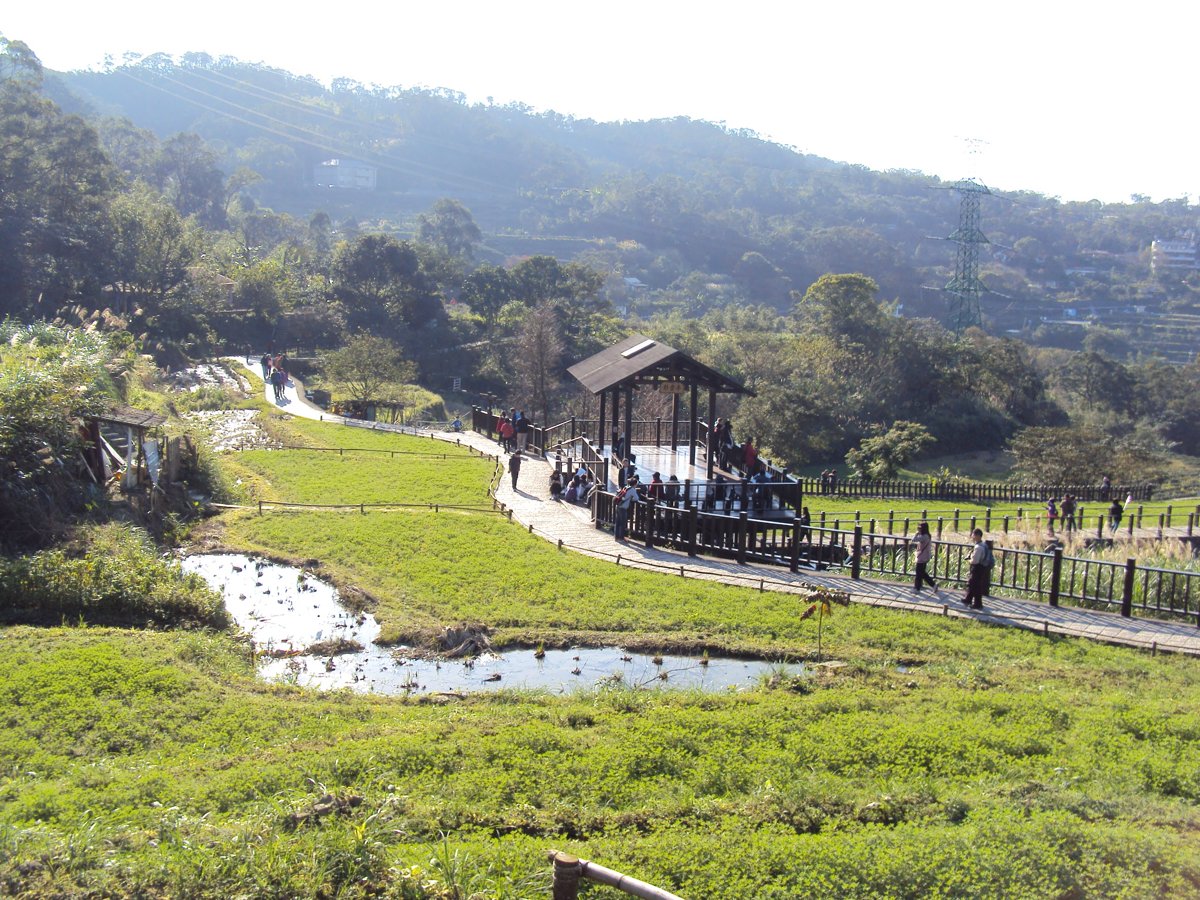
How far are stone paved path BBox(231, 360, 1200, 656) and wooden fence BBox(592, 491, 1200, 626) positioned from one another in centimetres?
28

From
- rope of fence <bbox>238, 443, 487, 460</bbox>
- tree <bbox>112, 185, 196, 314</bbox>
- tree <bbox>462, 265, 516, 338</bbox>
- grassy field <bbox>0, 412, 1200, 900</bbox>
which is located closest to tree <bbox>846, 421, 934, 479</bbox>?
rope of fence <bbox>238, 443, 487, 460</bbox>

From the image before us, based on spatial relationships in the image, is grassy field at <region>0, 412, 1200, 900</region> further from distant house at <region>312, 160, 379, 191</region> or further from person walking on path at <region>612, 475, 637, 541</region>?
distant house at <region>312, 160, 379, 191</region>

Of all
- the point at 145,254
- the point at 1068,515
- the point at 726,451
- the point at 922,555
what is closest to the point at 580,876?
the point at 922,555

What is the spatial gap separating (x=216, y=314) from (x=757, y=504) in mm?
44675

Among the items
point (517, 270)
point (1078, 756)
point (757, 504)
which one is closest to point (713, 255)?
point (517, 270)

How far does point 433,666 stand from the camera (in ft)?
43.1

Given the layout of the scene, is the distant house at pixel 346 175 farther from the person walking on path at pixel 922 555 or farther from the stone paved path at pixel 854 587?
the person walking on path at pixel 922 555

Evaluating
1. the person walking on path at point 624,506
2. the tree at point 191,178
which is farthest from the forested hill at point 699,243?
the person walking on path at point 624,506

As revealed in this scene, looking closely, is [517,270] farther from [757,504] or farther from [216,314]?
[757,504]

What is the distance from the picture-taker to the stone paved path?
46.5 feet

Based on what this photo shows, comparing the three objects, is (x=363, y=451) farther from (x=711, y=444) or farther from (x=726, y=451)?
(x=726, y=451)

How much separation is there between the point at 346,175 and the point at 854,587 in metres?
190

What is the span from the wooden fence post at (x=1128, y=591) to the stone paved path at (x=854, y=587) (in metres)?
0.17

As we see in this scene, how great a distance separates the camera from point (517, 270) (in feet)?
241
